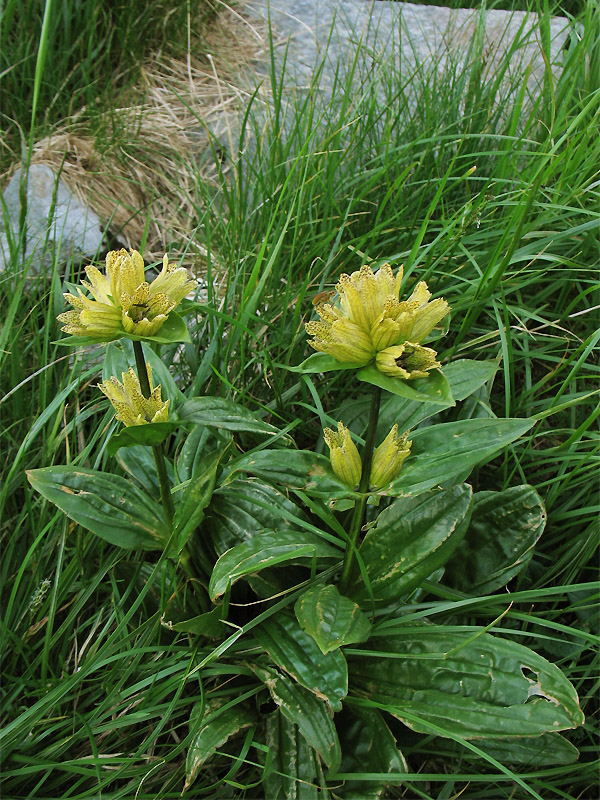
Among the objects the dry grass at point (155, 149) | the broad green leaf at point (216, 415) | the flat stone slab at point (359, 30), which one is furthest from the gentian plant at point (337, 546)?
the flat stone slab at point (359, 30)

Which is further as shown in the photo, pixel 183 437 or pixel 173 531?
pixel 183 437

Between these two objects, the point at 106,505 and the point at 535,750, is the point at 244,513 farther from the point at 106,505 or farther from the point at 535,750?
the point at 535,750

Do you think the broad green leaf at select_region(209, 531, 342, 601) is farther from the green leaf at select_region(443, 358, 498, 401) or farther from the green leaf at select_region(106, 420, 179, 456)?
the green leaf at select_region(443, 358, 498, 401)

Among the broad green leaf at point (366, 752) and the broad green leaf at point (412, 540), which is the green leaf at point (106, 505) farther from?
the broad green leaf at point (366, 752)

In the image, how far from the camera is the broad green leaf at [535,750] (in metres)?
1.38

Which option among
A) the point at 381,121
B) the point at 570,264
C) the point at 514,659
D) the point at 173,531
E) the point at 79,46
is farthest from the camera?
the point at 79,46

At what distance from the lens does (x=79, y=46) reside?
312 centimetres

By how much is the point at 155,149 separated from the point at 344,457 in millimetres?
2124

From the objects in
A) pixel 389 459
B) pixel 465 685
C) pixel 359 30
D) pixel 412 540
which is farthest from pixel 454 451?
pixel 359 30

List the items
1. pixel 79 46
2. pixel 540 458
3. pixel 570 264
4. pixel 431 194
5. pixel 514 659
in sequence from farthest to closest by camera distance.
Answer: pixel 79 46
pixel 431 194
pixel 570 264
pixel 540 458
pixel 514 659

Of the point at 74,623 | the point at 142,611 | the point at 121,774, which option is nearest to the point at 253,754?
the point at 121,774

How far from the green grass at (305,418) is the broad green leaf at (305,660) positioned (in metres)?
0.12

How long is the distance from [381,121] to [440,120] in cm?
30

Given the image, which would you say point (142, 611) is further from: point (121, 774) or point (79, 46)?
point (79, 46)
